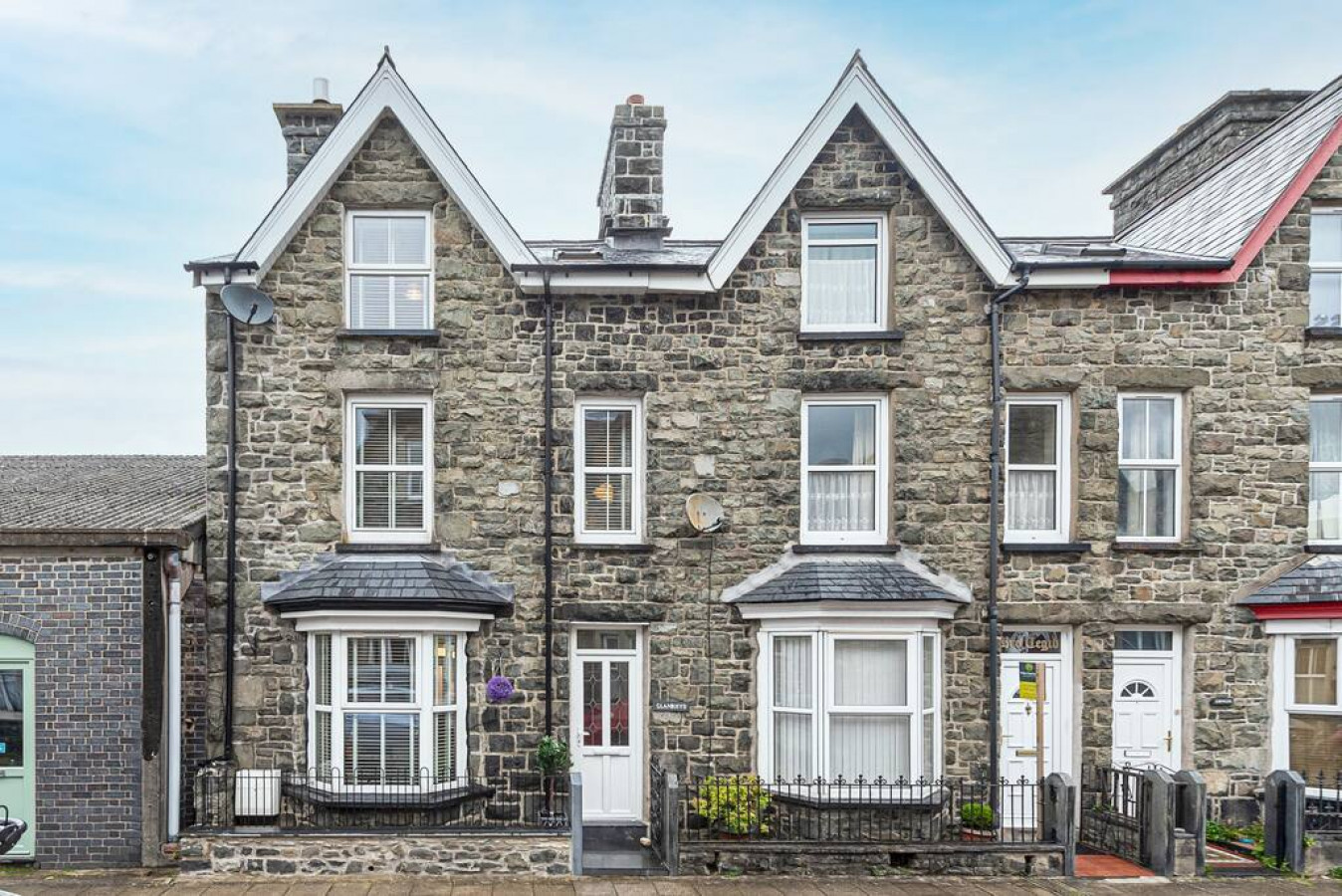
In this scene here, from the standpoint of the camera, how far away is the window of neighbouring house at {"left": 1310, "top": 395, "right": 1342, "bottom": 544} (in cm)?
1354

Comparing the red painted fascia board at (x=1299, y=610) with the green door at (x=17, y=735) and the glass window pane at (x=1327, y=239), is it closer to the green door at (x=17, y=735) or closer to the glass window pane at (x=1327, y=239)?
the glass window pane at (x=1327, y=239)

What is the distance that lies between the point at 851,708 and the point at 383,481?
6.43 m

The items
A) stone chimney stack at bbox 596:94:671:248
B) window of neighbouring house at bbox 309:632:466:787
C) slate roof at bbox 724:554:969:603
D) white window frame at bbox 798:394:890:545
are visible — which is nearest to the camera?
window of neighbouring house at bbox 309:632:466:787

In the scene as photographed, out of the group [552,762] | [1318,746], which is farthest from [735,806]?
[1318,746]

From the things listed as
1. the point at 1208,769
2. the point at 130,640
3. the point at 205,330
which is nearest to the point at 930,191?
the point at 1208,769

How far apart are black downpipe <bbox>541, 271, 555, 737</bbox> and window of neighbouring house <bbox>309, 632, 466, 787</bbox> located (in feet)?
4.02

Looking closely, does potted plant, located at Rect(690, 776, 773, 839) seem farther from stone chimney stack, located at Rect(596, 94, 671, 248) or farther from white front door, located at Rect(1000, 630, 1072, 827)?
stone chimney stack, located at Rect(596, 94, 671, 248)

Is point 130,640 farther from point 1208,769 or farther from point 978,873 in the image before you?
point 1208,769

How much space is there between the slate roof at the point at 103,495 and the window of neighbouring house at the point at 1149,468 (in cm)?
1157

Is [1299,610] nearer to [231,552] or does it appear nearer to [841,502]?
[841,502]

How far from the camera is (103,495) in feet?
47.7

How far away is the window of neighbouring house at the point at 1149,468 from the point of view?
13.5 metres

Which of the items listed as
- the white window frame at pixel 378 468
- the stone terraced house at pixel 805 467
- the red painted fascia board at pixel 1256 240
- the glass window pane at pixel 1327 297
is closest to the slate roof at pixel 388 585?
the stone terraced house at pixel 805 467

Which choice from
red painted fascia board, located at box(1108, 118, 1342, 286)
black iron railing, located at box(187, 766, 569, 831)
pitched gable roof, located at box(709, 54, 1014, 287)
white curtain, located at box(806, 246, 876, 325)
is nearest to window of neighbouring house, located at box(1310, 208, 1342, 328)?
red painted fascia board, located at box(1108, 118, 1342, 286)
